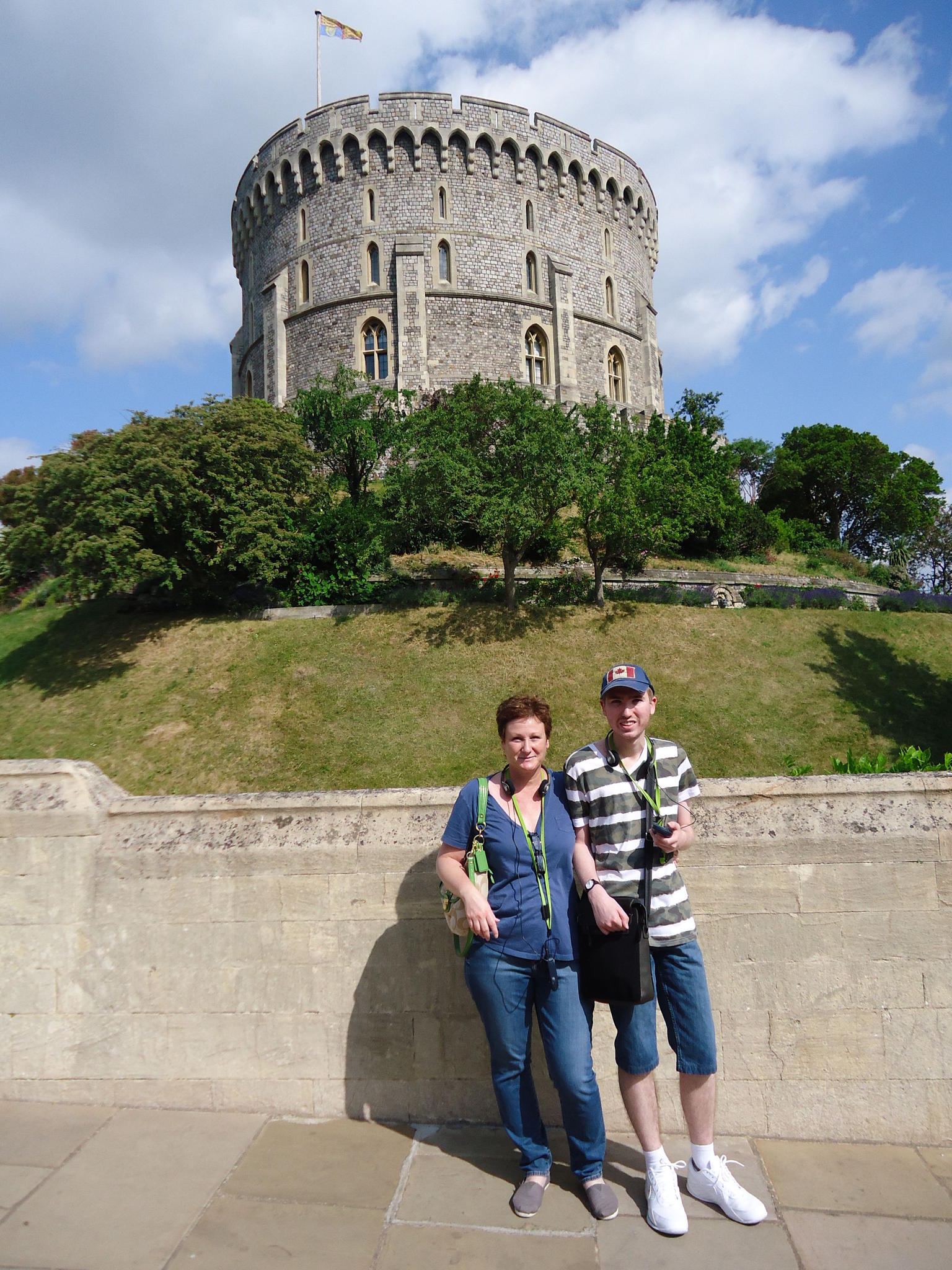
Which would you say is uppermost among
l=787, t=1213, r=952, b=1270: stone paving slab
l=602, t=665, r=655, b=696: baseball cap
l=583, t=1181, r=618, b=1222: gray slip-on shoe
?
l=602, t=665, r=655, b=696: baseball cap

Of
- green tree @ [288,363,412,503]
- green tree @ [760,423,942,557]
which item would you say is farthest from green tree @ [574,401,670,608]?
green tree @ [760,423,942,557]

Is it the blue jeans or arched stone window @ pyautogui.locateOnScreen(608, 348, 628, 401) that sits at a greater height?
arched stone window @ pyautogui.locateOnScreen(608, 348, 628, 401)

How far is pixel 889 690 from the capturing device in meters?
19.5

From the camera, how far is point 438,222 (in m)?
37.4

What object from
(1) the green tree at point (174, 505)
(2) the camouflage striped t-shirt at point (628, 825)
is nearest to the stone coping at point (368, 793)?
(2) the camouflage striped t-shirt at point (628, 825)

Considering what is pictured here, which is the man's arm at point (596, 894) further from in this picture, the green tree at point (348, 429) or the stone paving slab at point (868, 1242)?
the green tree at point (348, 429)

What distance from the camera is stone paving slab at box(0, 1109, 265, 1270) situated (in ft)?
8.72

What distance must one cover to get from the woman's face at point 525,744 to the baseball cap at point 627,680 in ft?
1.11

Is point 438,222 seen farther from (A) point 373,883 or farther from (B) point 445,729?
(A) point 373,883

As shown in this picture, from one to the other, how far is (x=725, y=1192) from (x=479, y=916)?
1471mm

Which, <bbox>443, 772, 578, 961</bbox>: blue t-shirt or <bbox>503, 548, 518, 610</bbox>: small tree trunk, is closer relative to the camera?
<bbox>443, 772, 578, 961</bbox>: blue t-shirt

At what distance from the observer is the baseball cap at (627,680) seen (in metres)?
3.17

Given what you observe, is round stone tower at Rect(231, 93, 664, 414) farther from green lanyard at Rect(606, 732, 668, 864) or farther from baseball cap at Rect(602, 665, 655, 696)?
green lanyard at Rect(606, 732, 668, 864)

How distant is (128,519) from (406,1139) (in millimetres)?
20270
